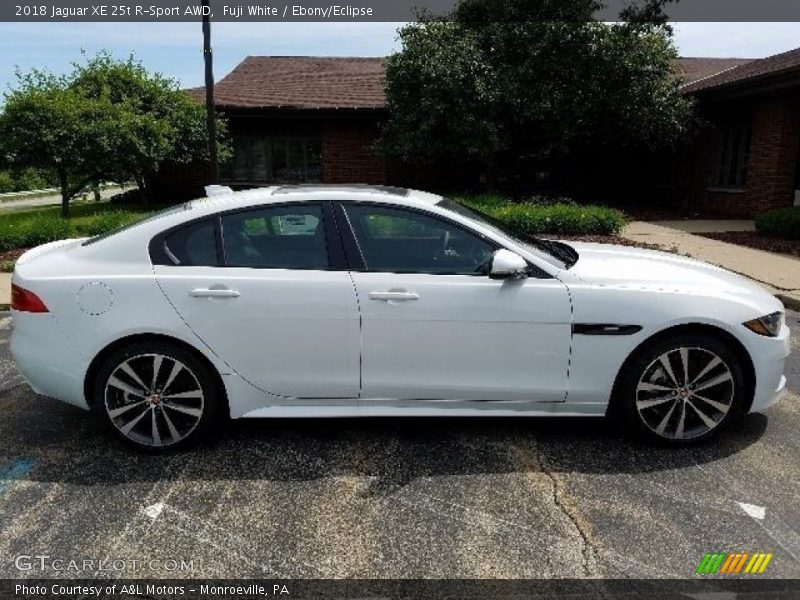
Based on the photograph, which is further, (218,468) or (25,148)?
(25,148)

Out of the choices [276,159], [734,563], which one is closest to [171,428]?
[734,563]

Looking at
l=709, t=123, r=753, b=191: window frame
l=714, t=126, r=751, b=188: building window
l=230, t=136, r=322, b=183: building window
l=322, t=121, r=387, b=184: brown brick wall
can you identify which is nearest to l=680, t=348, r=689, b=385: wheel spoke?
l=709, t=123, r=753, b=191: window frame

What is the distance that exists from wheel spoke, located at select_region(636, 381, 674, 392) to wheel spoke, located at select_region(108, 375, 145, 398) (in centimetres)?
279

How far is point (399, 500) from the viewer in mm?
3053

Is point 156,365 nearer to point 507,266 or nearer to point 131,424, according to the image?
point 131,424

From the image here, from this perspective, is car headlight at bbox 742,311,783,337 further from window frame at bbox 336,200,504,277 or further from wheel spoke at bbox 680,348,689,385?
window frame at bbox 336,200,504,277

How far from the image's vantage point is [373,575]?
2.50 meters

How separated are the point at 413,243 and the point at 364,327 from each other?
0.60m

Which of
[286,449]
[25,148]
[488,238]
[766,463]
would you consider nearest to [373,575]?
[286,449]

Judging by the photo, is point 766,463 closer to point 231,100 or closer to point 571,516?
point 571,516

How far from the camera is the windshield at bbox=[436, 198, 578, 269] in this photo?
357 centimetres

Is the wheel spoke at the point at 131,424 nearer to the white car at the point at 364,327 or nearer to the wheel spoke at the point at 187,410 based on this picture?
the white car at the point at 364,327

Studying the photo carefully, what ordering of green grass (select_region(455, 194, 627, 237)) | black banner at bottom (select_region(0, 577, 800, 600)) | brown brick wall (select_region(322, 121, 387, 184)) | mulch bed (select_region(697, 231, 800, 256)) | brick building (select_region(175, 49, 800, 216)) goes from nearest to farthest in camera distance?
black banner at bottom (select_region(0, 577, 800, 600)) → mulch bed (select_region(697, 231, 800, 256)) → green grass (select_region(455, 194, 627, 237)) → brick building (select_region(175, 49, 800, 216)) → brown brick wall (select_region(322, 121, 387, 184))

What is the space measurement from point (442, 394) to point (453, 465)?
39 cm
